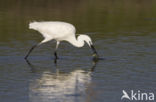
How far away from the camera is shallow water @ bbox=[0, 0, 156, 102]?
37.4 ft

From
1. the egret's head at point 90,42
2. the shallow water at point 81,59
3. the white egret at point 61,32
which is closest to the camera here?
the shallow water at point 81,59

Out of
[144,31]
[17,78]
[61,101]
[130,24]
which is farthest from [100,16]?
[61,101]

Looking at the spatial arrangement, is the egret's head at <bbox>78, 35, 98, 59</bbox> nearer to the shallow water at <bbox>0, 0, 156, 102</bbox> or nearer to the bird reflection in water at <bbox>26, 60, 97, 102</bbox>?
the shallow water at <bbox>0, 0, 156, 102</bbox>

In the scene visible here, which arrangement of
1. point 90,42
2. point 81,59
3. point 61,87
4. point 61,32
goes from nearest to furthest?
1. point 61,87
2. point 81,59
3. point 90,42
4. point 61,32

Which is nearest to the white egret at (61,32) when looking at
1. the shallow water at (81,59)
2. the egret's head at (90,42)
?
the egret's head at (90,42)

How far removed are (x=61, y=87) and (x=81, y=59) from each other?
351cm

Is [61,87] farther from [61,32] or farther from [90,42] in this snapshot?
[61,32]

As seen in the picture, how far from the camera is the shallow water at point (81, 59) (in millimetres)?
11414

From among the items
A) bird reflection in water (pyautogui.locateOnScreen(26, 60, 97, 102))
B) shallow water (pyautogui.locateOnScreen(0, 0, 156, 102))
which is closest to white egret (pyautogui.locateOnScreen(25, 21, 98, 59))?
shallow water (pyautogui.locateOnScreen(0, 0, 156, 102))

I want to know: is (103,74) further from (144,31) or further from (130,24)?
(130,24)

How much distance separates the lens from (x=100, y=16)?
81.8 ft

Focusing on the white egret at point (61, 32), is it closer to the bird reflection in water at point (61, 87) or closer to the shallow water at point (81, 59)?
the shallow water at point (81, 59)

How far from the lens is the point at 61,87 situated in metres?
11.8

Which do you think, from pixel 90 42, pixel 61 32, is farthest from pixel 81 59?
pixel 61 32
